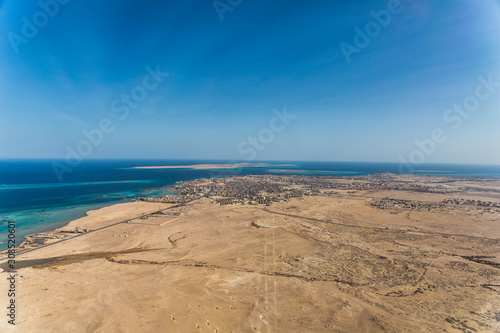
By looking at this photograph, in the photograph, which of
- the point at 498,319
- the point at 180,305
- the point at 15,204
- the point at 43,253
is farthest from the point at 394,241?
the point at 15,204

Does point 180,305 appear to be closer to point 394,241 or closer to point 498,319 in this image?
point 498,319

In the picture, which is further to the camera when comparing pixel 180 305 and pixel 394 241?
pixel 394 241

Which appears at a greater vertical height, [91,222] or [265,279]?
[265,279]

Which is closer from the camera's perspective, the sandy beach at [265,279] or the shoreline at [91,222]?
the sandy beach at [265,279]

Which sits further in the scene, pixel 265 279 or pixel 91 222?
pixel 91 222

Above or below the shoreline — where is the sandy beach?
above

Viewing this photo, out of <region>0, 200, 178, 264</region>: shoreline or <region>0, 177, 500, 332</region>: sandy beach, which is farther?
<region>0, 200, 178, 264</region>: shoreline

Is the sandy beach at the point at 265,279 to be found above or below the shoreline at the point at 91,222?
above

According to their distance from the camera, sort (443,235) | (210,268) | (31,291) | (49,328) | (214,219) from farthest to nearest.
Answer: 1. (214,219)
2. (443,235)
3. (210,268)
4. (31,291)
5. (49,328)
